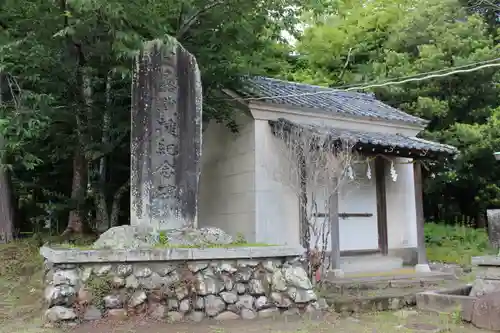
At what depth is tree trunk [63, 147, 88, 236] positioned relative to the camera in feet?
34.0

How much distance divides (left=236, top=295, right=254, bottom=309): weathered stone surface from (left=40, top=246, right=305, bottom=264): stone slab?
1.84ft

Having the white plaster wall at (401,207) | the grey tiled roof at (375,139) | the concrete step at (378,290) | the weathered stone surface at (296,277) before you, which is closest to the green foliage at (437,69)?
the white plaster wall at (401,207)

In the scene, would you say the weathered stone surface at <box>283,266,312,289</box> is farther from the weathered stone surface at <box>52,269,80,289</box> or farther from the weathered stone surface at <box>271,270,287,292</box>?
the weathered stone surface at <box>52,269,80,289</box>

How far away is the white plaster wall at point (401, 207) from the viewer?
12555mm

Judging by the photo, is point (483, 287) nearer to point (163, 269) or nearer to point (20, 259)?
point (163, 269)

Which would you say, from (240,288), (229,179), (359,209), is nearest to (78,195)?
(229,179)

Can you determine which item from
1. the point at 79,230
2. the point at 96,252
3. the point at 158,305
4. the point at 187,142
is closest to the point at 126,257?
the point at 96,252

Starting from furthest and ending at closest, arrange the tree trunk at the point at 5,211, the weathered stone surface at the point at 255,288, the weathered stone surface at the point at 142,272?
1. the tree trunk at the point at 5,211
2. the weathered stone surface at the point at 255,288
3. the weathered stone surface at the point at 142,272

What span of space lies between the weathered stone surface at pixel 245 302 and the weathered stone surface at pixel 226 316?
5.8 inches

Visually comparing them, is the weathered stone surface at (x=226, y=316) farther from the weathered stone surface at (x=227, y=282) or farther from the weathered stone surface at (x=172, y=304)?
the weathered stone surface at (x=172, y=304)

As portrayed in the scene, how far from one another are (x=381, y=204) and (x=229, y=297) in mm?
7171

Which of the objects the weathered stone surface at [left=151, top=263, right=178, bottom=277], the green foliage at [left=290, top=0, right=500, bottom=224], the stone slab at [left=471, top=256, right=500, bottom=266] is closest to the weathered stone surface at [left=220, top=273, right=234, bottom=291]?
the weathered stone surface at [left=151, top=263, right=178, bottom=277]

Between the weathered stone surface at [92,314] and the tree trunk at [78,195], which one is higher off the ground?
the tree trunk at [78,195]

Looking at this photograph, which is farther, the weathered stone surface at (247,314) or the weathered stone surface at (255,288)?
the weathered stone surface at (255,288)
